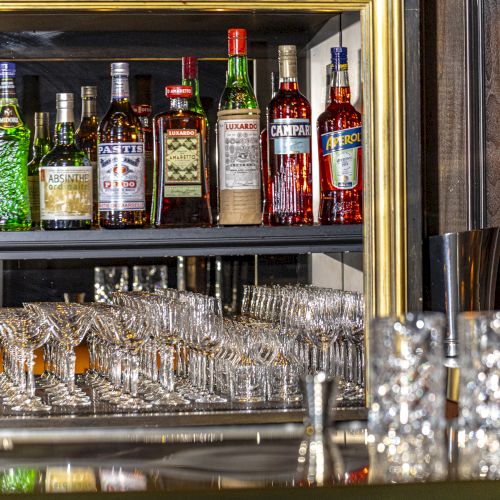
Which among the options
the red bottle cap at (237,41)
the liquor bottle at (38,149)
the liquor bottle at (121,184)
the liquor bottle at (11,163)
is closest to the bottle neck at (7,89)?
the liquor bottle at (11,163)

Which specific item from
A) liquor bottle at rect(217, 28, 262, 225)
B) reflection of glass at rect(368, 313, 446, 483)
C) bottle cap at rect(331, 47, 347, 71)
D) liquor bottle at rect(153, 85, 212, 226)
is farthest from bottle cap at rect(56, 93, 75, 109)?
reflection of glass at rect(368, 313, 446, 483)

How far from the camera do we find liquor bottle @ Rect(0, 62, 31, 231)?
183cm

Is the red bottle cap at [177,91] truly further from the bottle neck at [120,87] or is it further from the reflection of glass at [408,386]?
the reflection of glass at [408,386]

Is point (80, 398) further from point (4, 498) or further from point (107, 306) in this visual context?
point (4, 498)

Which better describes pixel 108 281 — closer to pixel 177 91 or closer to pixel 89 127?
pixel 89 127

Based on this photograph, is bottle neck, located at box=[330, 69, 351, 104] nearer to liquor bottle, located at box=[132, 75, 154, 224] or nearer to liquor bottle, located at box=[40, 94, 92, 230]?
liquor bottle, located at box=[132, 75, 154, 224]

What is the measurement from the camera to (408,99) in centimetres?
176

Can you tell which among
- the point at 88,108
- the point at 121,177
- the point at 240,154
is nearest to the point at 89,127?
the point at 88,108

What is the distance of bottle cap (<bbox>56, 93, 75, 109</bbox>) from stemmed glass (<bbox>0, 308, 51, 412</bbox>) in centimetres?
41

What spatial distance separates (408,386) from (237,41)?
3.29 ft

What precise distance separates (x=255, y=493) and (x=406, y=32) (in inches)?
42.7

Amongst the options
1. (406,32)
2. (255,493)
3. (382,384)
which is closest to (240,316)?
(406,32)

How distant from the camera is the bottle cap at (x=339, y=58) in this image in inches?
73.9

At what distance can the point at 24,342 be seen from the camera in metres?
1.80
